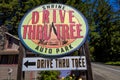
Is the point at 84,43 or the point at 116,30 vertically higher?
the point at 116,30

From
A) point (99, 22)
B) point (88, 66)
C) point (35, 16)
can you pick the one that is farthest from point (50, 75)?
point (99, 22)

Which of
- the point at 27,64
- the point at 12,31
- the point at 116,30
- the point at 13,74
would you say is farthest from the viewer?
the point at 116,30

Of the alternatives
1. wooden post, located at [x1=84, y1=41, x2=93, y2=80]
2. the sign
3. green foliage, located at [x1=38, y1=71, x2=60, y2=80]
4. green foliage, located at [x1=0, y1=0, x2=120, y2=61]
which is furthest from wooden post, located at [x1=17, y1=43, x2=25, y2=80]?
green foliage, located at [x1=0, y1=0, x2=120, y2=61]

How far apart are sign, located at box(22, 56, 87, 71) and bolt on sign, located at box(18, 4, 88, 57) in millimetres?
131

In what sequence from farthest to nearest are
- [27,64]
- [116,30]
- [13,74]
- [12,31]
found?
[116,30]
[12,31]
[13,74]
[27,64]

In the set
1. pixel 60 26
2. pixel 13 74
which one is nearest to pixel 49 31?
pixel 60 26

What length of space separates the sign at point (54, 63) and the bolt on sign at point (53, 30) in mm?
131

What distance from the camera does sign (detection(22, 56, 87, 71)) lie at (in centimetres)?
580

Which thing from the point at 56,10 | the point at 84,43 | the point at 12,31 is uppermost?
the point at 12,31

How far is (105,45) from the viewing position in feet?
191

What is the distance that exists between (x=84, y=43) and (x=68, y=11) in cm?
83

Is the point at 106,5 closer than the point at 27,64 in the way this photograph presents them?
No

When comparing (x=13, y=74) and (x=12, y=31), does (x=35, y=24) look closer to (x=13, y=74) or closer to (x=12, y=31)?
(x=13, y=74)

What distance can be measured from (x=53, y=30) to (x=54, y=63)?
0.72m
